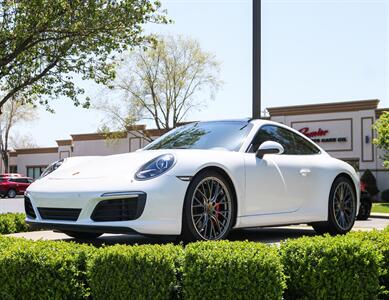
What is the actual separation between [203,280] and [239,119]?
10.00ft

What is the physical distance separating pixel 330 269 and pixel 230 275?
0.84m

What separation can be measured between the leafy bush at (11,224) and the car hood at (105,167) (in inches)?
126

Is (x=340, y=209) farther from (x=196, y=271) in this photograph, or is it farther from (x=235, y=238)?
(x=196, y=271)

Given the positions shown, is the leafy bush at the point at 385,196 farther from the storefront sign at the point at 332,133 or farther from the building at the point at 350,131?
the storefront sign at the point at 332,133

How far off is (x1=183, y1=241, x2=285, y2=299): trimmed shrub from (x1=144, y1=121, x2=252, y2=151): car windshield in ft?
7.30

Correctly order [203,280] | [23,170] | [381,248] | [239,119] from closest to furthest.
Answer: [203,280], [381,248], [239,119], [23,170]

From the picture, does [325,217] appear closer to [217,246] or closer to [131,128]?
[217,246]

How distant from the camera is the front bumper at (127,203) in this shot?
5109mm

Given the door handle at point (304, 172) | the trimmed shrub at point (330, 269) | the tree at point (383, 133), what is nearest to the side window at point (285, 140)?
the door handle at point (304, 172)

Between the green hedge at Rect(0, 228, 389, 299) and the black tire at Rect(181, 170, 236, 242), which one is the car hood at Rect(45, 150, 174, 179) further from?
the green hedge at Rect(0, 228, 389, 299)

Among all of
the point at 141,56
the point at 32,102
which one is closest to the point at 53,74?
the point at 32,102

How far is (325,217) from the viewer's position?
22.6 feet

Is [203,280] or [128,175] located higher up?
[128,175]

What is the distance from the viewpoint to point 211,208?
5492mm
